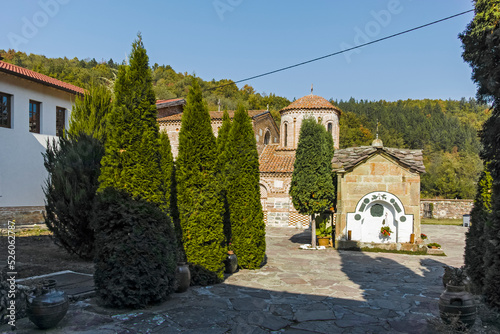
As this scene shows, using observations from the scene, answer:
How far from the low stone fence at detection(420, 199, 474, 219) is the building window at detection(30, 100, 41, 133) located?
92.1ft

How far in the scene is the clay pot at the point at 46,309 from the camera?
4.10 meters

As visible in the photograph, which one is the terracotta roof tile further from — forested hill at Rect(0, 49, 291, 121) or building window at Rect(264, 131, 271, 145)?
forested hill at Rect(0, 49, 291, 121)

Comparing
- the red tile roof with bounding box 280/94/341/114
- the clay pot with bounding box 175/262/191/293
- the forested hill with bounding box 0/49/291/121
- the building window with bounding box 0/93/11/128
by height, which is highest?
the forested hill with bounding box 0/49/291/121

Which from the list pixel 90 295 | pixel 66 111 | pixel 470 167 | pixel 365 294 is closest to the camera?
pixel 90 295

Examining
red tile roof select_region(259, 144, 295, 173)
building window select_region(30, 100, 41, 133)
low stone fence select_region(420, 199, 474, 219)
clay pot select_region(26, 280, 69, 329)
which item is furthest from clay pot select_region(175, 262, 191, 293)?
low stone fence select_region(420, 199, 474, 219)

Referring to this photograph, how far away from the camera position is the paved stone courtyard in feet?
14.9

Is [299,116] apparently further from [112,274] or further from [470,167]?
[470,167]

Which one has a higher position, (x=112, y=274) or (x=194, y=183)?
(x=194, y=183)

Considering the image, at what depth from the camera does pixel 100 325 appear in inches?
172

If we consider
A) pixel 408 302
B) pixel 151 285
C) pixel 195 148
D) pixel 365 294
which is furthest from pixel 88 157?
pixel 408 302

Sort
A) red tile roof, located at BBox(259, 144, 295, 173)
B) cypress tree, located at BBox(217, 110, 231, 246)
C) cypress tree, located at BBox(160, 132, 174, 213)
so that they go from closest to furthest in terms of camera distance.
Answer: cypress tree, located at BBox(160, 132, 174, 213) → cypress tree, located at BBox(217, 110, 231, 246) → red tile roof, located at BBox(259, 144, 295, 173)

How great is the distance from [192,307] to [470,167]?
49.0 meters

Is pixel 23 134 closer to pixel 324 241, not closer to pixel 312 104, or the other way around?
pixel 324 241

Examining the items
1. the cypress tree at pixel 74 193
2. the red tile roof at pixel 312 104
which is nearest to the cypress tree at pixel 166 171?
the cypress tree at pixel 74 193
